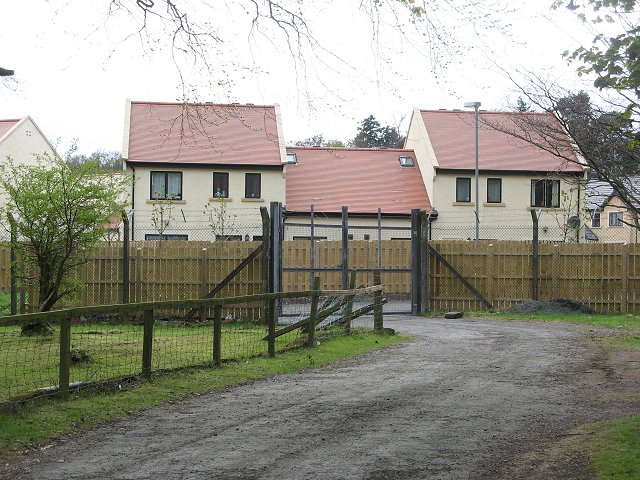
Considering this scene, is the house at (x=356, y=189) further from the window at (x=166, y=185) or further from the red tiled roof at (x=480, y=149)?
the window at (x=166, y=185)

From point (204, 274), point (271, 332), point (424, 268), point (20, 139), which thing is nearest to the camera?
point (271, 332)

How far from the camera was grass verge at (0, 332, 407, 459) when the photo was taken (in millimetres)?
7242

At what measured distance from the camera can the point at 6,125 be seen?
141 feet

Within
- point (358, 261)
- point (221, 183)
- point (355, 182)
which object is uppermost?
point (355, 182)

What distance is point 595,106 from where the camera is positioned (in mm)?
10258

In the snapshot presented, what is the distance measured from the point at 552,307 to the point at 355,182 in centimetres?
1779

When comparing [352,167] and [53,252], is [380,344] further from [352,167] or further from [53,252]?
[352,167]

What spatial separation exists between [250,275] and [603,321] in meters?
8.30

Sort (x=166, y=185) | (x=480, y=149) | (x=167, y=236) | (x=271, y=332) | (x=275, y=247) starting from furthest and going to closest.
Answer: (x=480, y=149), (x=166, y=185), (x=167, y=236), (x=275, y=247), (x=271, y=332)

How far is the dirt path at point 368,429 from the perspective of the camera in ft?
20.2

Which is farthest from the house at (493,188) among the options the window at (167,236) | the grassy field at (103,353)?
the grassy field at (103,353)

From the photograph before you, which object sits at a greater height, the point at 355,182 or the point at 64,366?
the point at 355,182

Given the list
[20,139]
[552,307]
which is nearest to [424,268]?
[552,307]

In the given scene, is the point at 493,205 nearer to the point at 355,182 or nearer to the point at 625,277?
the point at 355,182
